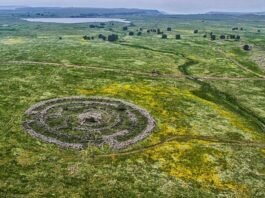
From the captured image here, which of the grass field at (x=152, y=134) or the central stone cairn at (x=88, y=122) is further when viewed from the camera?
the central stone cairn at (x=88, y=122)

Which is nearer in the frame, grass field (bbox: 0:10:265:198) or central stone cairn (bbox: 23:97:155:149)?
grass field (bbox: 0:10:265:198)

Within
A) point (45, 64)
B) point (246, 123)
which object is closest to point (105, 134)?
point (246, 123)

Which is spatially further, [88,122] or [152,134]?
[88,122]

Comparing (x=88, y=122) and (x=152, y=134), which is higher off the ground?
(x=88, y=122)
